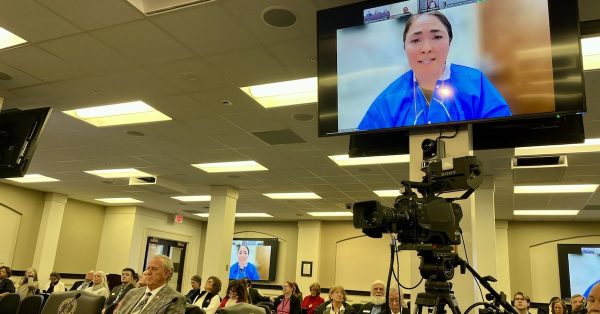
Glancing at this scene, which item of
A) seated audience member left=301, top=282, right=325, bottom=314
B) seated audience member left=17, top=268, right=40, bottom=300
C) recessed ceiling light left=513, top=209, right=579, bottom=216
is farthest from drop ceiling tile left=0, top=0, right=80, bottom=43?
recessed ceiling light left=513, top=209, right=579, bottom=216

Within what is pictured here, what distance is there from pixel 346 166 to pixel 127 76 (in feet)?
13.2

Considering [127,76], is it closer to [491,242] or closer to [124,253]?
[491,242]

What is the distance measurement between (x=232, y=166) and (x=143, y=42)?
4.42 meters

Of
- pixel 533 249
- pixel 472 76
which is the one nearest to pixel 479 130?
pixel 472 76

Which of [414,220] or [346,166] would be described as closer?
[414,220]

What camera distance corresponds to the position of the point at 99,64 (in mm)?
4480

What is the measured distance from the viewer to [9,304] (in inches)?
186

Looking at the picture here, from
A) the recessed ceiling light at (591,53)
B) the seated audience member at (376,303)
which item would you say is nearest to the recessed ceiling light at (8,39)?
the seated audience member at (376,303)

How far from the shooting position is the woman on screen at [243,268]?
1445 centimetres

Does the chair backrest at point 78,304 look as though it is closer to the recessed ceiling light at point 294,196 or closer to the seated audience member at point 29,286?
the seated audience member at point 29,286

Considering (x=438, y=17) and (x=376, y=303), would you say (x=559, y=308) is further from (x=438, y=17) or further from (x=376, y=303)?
(x=438, y=17)

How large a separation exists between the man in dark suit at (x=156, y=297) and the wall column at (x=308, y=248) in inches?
410

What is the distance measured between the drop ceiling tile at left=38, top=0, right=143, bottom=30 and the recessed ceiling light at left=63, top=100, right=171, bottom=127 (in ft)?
6.41

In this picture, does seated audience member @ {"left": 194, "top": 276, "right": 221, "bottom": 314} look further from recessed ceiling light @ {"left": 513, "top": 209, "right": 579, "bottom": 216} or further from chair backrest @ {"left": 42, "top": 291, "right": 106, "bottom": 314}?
recessed ceiling light @ {"left": 513, "top": 209, "right": 579, "bottom": 216}
